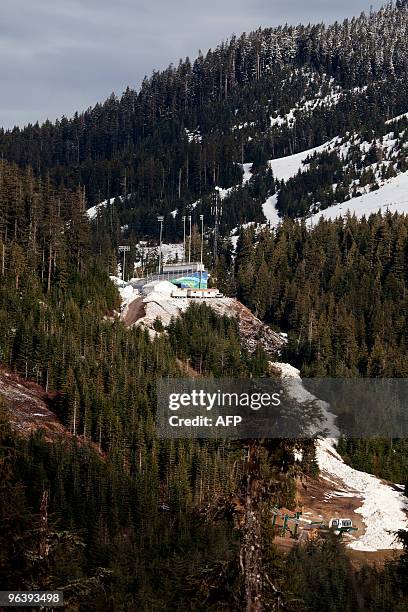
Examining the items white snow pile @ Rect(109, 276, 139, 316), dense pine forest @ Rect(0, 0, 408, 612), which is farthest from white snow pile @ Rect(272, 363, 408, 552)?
white snow pile @ Rect(109, 276, 139, 316)

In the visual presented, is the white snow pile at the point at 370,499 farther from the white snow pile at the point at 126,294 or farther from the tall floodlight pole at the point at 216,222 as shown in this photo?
the tall floodlight pole at the point at 216,222

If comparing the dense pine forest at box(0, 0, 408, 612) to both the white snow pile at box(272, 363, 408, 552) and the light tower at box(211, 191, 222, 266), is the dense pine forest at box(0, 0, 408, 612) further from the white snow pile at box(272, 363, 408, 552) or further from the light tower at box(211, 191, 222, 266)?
the white snow pile at box(272, 363, 408, 552)

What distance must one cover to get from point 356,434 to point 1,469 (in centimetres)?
8472

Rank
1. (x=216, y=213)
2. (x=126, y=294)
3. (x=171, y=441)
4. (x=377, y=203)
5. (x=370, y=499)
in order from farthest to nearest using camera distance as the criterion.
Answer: (x=216, y=213) < (x=377, y=203) < (x=126, y=294) < (x=370, y=499) < (x=171, y=441)

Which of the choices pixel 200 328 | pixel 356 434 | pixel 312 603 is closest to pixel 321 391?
pixel 356 434

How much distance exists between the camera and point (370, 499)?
84375mm

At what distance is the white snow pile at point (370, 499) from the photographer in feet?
248

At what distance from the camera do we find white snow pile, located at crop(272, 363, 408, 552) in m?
75.7

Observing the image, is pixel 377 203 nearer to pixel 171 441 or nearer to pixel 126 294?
pixel 126 294

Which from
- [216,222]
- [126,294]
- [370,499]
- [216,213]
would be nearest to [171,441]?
[370,499]

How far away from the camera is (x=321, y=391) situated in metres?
108

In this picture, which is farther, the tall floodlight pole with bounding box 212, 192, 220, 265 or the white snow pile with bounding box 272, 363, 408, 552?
the tall floodlight pole with bounding box 212, 192, 220, 265

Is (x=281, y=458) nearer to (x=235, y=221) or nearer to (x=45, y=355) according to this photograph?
(x=45, y=355)

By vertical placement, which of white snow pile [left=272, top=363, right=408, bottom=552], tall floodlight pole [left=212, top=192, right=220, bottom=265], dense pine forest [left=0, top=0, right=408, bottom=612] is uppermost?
tall floodlight pole [left=212, top=192, right=220, bottom=265]
